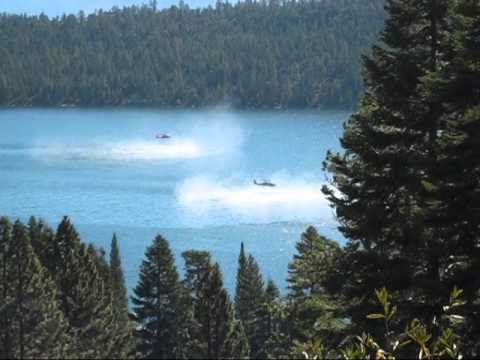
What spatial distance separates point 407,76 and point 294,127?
172396 mm

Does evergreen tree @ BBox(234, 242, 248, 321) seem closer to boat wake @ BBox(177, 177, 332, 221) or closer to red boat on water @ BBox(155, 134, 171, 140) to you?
boat wake @ BBox(177, 177, 332, 221)

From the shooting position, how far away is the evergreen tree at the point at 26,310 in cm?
3350

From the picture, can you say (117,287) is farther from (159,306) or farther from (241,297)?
(159,306)

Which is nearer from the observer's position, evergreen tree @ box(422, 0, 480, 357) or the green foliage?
evergreen tree @ box(422, 0, 480, 357)

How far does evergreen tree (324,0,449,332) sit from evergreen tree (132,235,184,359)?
28.9 meters

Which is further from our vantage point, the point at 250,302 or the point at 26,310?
the point at 250,302

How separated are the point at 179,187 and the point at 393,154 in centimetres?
9549

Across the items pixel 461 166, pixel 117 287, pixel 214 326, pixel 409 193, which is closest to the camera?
pixel 461 166

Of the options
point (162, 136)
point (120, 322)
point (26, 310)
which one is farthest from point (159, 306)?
point (162, 136)

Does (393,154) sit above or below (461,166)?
below

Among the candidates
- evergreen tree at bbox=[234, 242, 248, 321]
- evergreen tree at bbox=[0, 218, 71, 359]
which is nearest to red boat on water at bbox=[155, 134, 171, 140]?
evergreen tree at bbox=[234, 242, 248, 321]

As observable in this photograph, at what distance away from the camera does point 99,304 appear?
119ft

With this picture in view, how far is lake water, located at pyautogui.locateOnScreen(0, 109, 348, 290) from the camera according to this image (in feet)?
258

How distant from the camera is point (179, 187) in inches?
4296
